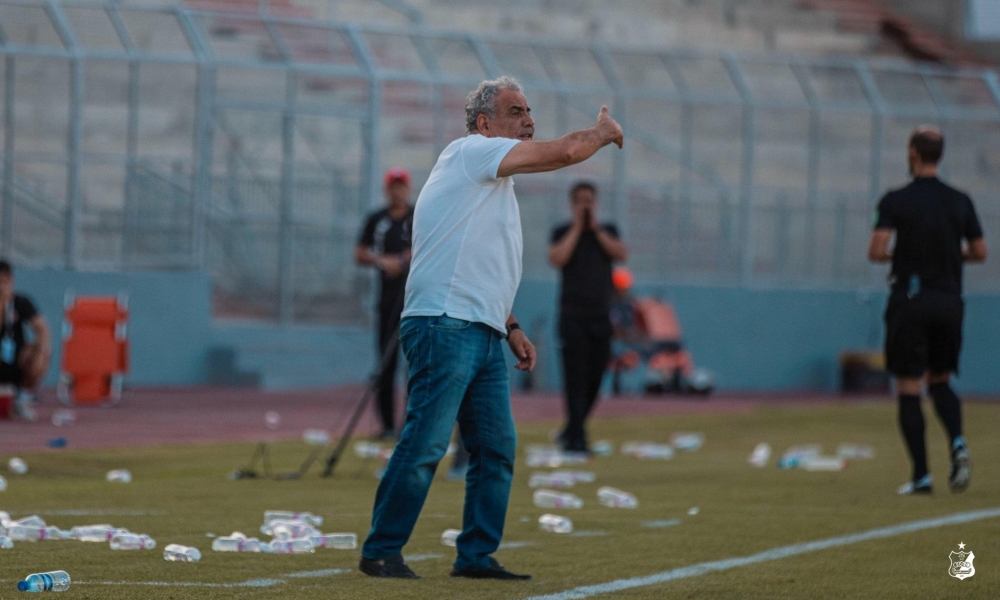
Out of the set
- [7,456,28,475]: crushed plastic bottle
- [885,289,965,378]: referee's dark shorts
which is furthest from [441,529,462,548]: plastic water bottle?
[7,456,28,475]: crushed plastic bottle

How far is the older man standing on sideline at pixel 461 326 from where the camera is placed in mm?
5984

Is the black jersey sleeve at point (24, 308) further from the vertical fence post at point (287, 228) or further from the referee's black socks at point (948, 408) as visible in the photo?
the referee's black socks at point (948, 408)

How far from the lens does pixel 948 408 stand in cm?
982

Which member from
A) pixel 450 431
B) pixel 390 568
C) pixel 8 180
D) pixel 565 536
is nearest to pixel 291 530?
pixel 565 536

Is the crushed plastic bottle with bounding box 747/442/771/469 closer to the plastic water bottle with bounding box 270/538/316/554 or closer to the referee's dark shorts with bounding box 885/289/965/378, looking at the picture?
the referee's dark shorts with bounding box 885/289/965/378

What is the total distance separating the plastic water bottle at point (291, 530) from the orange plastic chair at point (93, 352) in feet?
36.0

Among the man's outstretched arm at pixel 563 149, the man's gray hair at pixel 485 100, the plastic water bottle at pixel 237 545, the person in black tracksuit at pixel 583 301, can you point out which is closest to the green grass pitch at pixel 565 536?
the plastic water bottle at pixel 237 545

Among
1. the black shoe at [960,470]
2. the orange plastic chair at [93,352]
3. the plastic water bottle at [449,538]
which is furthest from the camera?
the orange plastic chair at [93,352]

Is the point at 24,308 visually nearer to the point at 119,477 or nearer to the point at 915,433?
the point at 119,477

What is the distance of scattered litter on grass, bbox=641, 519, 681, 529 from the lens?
8.18 meters

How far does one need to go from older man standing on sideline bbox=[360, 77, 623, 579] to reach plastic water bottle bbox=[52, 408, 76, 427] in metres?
9.67

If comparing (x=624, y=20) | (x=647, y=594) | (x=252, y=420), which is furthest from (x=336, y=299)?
(x=647, y=594)

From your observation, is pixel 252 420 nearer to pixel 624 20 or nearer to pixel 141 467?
pixel 141 467

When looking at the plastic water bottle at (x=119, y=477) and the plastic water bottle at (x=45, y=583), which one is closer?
the plastic water bottle at (x=45, y=583)
